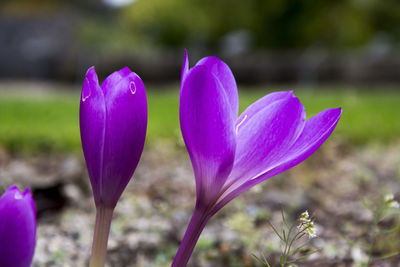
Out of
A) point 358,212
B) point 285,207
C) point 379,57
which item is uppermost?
point 379,57

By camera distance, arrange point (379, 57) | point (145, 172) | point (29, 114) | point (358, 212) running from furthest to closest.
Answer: point (379, 57), point (29, 114), point (145, 172), point (358, 212)

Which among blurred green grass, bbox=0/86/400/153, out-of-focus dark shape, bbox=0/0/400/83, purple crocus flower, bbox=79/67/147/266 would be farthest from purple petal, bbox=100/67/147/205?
out-of-focus dark shape, bbox=0/0/400/83

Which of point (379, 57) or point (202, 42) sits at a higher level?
point (202, 42)

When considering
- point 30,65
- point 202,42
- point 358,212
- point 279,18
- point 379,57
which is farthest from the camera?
point 202,42

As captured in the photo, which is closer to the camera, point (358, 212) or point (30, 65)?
point (358, 212)

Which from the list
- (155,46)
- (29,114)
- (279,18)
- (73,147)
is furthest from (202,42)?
(73,147)

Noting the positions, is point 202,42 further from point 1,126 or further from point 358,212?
point 358,212

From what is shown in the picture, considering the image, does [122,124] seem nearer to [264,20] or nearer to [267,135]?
[267,135]
